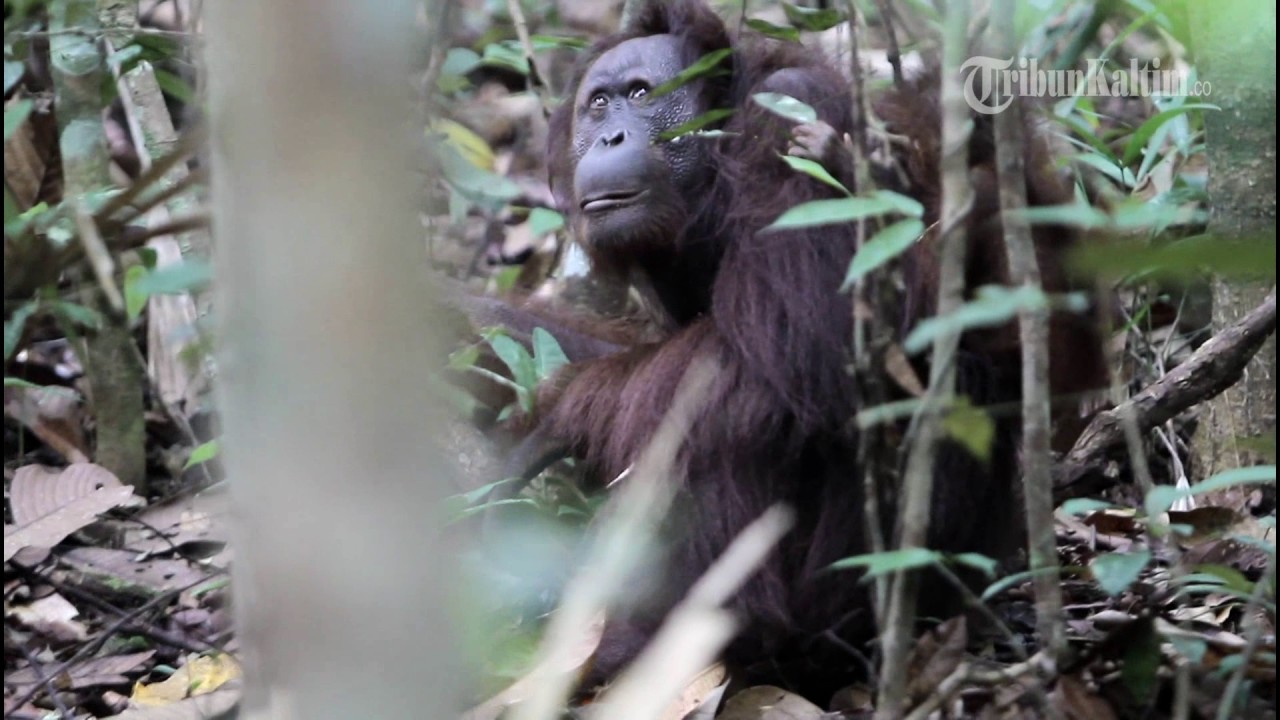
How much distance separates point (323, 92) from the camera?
3.72 ft

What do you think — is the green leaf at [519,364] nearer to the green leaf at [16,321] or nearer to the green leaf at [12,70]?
the green leaf at [16,321]

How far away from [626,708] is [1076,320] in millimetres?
1978

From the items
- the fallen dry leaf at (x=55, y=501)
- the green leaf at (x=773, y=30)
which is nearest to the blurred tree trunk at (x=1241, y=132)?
the green leaf at (x=773, y=30)

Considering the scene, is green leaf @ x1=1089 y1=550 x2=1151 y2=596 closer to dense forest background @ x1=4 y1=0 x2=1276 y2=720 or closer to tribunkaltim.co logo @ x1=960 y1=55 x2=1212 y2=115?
dense forest background @ x1=4 y1=0 x2=1276 y2=720

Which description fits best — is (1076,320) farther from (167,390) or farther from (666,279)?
(167,390)

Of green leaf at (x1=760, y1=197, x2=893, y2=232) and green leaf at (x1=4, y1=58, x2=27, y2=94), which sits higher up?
green leaf at (x1=4, y1=58, x2=27, y2=94)

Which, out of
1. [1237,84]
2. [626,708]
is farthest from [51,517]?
[1237,84]

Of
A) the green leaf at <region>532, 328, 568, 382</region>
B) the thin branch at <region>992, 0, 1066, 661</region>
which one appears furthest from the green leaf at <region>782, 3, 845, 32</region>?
the thin branch at <region>992, 0, 1066, 661</region>

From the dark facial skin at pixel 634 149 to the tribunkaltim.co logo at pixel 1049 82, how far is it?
2.53 feet

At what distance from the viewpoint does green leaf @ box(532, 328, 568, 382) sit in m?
3.35

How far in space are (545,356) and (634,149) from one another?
62cm

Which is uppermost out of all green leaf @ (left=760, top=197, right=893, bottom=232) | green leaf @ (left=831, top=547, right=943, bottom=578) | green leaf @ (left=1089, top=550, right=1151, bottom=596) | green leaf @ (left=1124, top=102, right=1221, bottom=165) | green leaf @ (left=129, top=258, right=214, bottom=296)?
green leaf @ (left=129, top=258, right=214, bottom=296)

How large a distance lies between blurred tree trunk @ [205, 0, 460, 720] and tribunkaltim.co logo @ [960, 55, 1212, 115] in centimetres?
108

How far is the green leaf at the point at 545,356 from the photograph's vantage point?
335 cm
